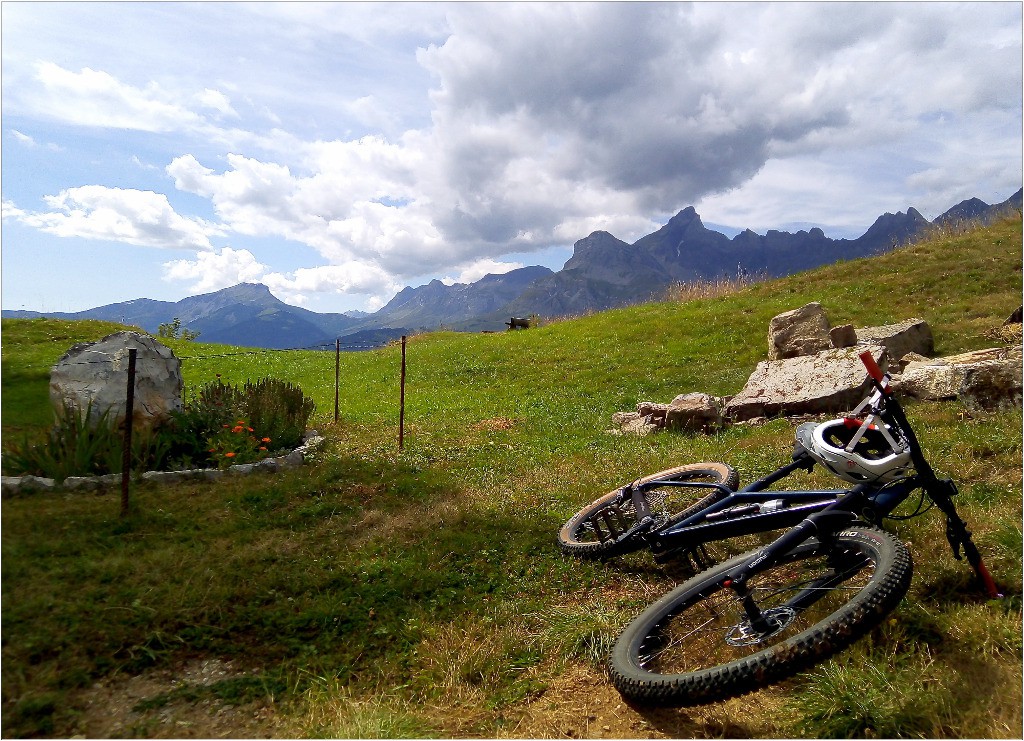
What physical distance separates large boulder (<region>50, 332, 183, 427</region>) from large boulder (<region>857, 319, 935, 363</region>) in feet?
51.9

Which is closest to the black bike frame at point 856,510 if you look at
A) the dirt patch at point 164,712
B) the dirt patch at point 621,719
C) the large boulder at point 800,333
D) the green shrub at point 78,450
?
the dirt patch at point 621,719

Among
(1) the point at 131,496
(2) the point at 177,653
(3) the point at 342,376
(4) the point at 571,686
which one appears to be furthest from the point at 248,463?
(3) the point at 342,376

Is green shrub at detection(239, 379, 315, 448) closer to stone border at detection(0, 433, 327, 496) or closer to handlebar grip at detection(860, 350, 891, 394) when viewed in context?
stone border at detection(0, 433, 327, 496)

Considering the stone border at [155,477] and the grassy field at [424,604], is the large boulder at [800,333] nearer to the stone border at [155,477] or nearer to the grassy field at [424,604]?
the grassy field at [424,604]

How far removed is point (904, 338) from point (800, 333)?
249 centimetres

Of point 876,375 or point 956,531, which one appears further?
point 956,531

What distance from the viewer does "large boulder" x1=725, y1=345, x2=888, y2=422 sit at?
36.9ft

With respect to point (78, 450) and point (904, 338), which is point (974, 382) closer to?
point (904, 338)

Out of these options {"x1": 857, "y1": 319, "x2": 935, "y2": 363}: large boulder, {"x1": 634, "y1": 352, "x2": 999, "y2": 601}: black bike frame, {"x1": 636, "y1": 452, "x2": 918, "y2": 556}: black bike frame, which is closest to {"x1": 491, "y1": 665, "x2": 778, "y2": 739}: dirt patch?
{"x1": 634, "y1": 352, "x2": 999, "y2": 601}: black bike frame

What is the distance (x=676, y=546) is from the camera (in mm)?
5230

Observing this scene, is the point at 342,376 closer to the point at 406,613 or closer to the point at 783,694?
the point at 406,613

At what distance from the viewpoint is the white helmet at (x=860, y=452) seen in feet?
13.3

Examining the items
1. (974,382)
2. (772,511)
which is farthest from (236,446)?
(974,382)

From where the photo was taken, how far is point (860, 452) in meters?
4.32
